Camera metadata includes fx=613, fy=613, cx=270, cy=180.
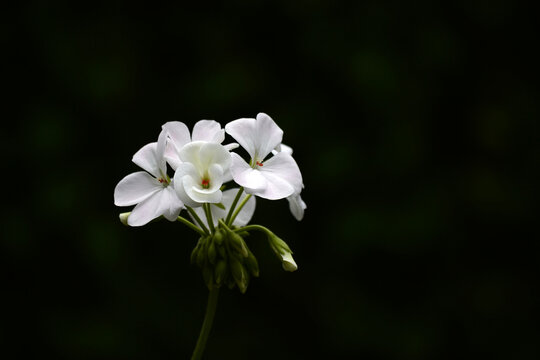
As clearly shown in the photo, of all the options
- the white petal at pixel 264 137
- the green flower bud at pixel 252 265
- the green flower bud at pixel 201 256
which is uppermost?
the white petal at pixel 264 137

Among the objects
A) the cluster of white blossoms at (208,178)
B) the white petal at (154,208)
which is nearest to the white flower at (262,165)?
the cluster of white blossoms at (208,178)

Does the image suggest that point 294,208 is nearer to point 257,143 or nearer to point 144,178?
point 257,143

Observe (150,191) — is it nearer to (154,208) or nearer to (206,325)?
(154,208)

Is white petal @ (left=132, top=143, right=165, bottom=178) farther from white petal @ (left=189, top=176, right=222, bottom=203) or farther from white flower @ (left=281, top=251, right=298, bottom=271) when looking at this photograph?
white flower @ (left=281, top=251, right=298, bottom=271)

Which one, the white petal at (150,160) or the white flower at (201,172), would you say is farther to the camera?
the white petal at (150,160)

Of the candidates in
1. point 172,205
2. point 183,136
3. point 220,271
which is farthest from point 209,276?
point 183,136

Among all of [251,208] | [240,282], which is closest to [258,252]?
[251,208]

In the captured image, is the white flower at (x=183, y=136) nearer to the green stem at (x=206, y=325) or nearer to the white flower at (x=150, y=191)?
the white flower at (x=150, y=191)

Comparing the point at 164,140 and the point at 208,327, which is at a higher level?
the point at 164,140
